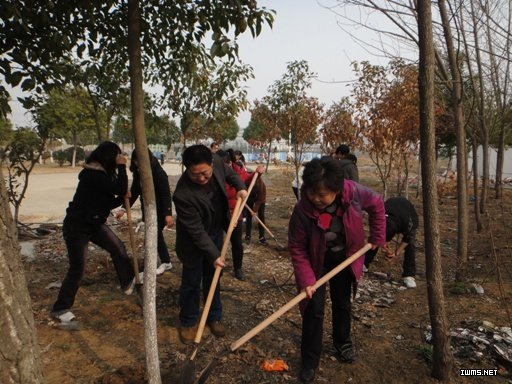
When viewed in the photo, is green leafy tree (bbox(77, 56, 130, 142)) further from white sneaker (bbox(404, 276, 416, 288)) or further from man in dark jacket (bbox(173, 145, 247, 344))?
white sneaker (bbox(404, 276, 416, 288))

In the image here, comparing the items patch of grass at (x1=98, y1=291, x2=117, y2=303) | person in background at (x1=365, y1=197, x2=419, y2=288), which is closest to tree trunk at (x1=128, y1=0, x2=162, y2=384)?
patch of grass at (x1=98, y1=291, x2=117, y2=303)

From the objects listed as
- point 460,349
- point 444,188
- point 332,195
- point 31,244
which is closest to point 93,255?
point 31,244

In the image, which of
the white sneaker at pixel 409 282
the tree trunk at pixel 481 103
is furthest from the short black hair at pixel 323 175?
the tree trunk at pixel 481 103

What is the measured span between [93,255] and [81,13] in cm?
381

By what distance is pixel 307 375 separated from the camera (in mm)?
2592

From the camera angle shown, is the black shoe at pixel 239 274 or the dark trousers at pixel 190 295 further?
the black shoe at pixel 239 274

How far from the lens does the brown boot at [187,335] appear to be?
3135 millimetres

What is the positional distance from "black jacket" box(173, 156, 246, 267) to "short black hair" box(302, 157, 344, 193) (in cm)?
97

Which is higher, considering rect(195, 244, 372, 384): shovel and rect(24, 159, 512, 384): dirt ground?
rect(195, 244, 372, 384): shovel

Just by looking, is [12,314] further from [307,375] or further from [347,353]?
[347,353]

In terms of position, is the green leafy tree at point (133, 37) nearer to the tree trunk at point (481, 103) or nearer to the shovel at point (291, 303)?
the shovel at point (291, 303)

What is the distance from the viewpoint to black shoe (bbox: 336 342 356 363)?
111 inches

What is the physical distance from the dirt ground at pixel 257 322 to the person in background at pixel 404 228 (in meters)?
0.22

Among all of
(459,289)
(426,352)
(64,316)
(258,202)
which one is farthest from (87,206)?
(459,289)
